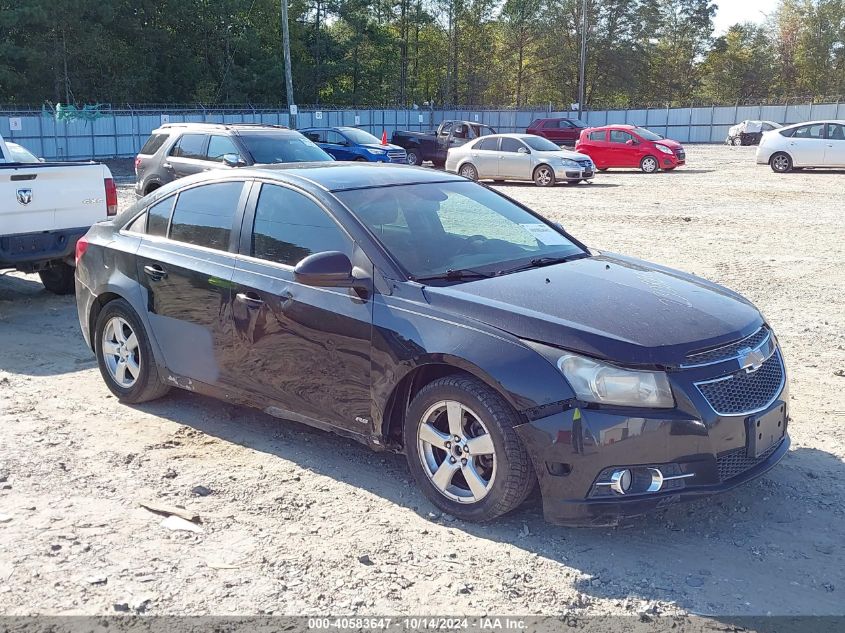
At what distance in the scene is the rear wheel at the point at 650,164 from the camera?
2880cm

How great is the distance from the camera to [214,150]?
15133 mm

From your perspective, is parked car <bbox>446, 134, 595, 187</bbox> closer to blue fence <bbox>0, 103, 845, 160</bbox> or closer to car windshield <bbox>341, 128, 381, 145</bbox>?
car windshield <bbox>341, 128, 381, 145</bbox>

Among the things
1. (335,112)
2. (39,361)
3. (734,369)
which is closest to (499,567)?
(734,369)

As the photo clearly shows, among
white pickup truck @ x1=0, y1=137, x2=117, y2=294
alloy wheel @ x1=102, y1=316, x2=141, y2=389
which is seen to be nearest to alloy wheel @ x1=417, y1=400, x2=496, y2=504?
alloy wheel @ x1=102, y1=316, x2=141, y2=389

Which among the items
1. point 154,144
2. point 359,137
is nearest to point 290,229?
point 154,144

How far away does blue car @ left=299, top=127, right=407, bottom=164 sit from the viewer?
25.9 m

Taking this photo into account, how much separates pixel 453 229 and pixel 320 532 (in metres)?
1.98

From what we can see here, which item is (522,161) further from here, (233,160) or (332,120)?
(332,120)

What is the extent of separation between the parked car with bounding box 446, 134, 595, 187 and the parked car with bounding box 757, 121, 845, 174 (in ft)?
20.7

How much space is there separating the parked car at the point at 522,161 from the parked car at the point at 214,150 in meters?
10.1

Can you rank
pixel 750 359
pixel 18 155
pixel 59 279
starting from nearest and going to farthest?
1. pixel 750 359
2. pixel 59 279
3. pixel 18 155

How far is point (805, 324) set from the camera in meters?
8.12

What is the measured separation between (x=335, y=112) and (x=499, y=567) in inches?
1693

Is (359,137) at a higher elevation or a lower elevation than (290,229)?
higher
